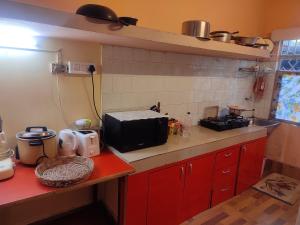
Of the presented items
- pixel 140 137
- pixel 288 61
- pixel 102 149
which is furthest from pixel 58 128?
pixel 288 61

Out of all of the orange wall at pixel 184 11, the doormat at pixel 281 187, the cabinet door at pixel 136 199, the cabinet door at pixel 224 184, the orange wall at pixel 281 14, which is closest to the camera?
the cabinet door at pixel 136 199

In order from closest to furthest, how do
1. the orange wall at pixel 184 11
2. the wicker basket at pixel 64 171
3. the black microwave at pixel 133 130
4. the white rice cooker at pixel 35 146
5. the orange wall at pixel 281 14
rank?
the wicker basket at pixel 64 171
the white rice cooker at pixel 35 146
the black microwave at pixel 133 130
the orange wall at pixel 184 11
the orange wall at pixel 281 14

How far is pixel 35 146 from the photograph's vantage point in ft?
4.83

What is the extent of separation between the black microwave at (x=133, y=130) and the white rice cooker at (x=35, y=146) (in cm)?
46

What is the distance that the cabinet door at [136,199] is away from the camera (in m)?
1.60

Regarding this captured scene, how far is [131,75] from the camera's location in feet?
6.75

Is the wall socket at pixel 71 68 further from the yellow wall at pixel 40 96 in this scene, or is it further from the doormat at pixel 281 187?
the doormat at pixel 281 187

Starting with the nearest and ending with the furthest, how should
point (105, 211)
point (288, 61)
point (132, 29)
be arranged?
point (132, 29)
point (105, 211)
point (288, 61)

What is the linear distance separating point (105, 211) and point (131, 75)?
50.2 inches

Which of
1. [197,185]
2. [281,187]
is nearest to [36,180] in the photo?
[197,185]

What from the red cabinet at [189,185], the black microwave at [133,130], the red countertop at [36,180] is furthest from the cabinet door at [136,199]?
the black microwave at [133,130]

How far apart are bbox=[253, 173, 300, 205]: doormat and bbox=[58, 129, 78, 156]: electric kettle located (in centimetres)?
226

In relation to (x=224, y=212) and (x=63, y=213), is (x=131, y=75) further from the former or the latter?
(x=224, y=212)

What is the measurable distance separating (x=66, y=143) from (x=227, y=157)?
154cm
